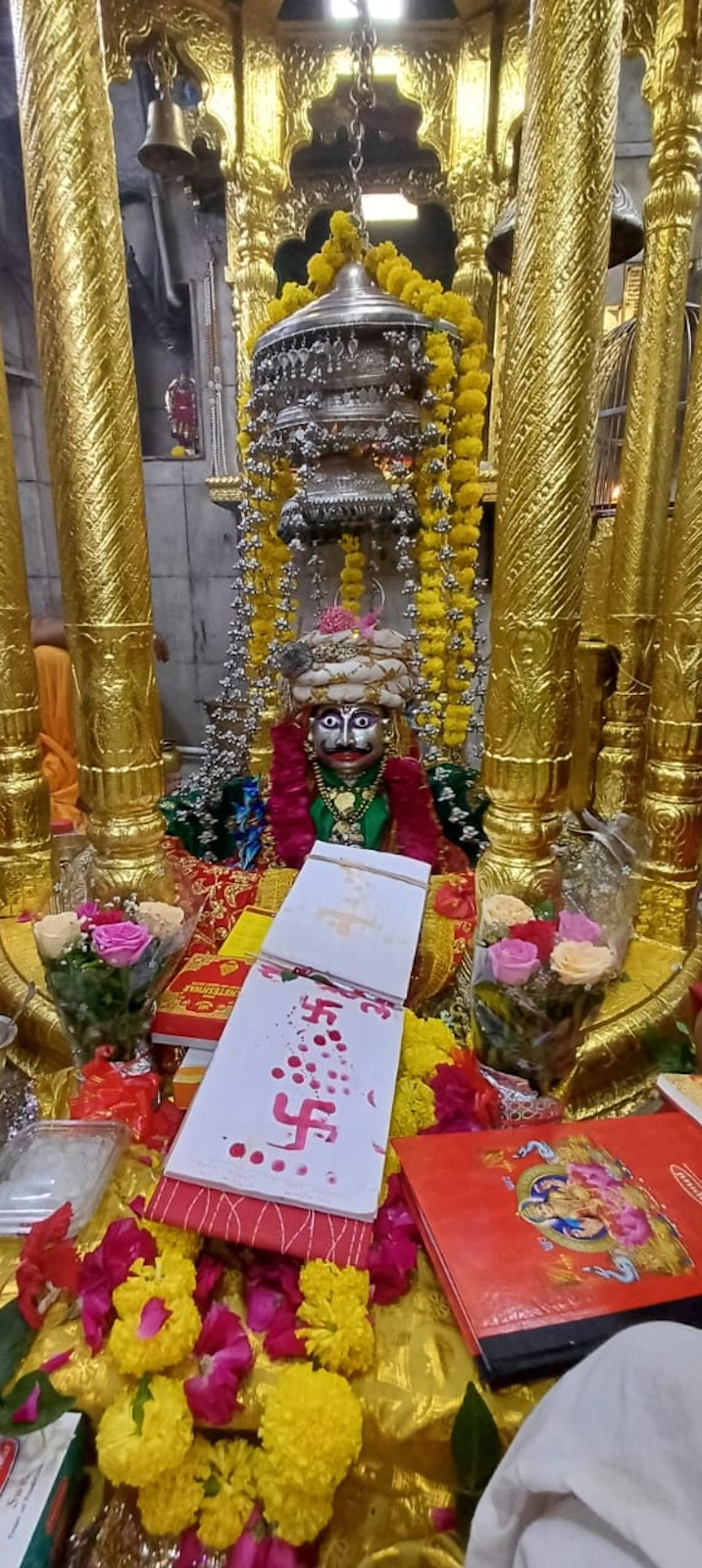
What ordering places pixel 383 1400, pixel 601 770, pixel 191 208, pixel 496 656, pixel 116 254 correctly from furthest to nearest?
1. pixel 191 208
2. pixel 601 770
3. pixel 496 656
4. pixel 116 254
5. pixel 383 1400

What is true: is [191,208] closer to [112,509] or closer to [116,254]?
[116,254]

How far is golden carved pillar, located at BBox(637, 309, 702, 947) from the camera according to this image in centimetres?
205

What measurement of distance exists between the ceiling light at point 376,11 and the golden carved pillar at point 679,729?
2552 mm

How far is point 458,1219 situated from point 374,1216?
12 cm

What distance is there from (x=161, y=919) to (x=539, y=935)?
2.34ft

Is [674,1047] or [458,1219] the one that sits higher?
[458,1219]

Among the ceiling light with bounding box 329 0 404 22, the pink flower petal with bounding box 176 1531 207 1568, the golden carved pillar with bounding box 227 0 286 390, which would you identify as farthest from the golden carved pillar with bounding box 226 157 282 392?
the pink flower petal with bounding box 176 1531 207 1568

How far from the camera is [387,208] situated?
4.21 meters

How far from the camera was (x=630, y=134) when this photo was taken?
4.14m

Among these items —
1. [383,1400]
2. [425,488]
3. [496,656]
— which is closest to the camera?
[383,1400]

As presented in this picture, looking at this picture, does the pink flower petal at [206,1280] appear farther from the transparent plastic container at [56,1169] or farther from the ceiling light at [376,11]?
the ceiling light at [376,11]

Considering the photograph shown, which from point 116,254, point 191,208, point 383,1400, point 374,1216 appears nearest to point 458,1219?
point 374,1216

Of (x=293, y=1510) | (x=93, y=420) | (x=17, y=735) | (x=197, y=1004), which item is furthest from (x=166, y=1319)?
(x=93, y=420)

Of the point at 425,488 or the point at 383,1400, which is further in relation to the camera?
the point at 425,488
